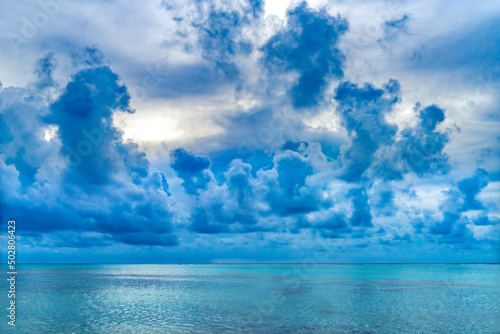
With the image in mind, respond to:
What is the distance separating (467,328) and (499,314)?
1486 centimetres

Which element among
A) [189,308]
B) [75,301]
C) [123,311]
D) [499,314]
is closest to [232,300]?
[189,308]

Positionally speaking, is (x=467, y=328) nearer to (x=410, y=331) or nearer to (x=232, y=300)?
(x=410, y=331)

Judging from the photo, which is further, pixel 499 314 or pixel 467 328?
pixel 499 314

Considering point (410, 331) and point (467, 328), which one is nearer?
point (410, 331)

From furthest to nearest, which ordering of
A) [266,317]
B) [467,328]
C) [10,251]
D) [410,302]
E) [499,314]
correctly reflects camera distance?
[410,302] < [499,314] < [266,317] < [467,328] < [10,251]

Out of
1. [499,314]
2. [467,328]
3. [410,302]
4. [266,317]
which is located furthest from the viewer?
[410,302]

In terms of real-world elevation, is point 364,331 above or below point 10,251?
below

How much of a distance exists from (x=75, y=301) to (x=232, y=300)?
27.9 metres

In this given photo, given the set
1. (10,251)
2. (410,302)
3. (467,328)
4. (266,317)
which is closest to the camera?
(10,251)

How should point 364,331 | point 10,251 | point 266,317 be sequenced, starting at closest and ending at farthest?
point 10,251 → point 364,331 → point 266,317

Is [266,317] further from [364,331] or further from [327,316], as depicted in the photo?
[364,331]

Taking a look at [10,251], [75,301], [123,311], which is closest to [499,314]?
[123,311]

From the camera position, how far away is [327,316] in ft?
164

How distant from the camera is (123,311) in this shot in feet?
183
